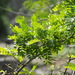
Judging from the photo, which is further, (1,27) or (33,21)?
(1,27)

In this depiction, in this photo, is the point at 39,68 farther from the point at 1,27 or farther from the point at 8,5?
the point at 8,5

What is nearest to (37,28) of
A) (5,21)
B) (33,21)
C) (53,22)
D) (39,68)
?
(33,21)

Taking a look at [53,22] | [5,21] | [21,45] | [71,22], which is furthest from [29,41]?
[5,21]

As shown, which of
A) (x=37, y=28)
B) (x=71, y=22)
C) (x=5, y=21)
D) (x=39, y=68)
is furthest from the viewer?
(x=5, y=21)

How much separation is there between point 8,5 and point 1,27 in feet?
5.29

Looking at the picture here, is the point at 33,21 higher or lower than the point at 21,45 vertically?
higher

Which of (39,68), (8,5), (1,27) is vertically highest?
(8,5)

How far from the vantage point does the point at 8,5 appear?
12.2 m

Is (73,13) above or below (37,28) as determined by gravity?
above

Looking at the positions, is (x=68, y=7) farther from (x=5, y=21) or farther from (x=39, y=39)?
(x=5, y=21)

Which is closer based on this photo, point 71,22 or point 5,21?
point 71,22

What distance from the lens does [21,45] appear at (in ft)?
6.36

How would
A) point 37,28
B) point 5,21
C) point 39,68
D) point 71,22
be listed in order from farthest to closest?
point 5,21, point 39,68, point 71,22, point 37,28

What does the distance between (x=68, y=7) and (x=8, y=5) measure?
1054cm
